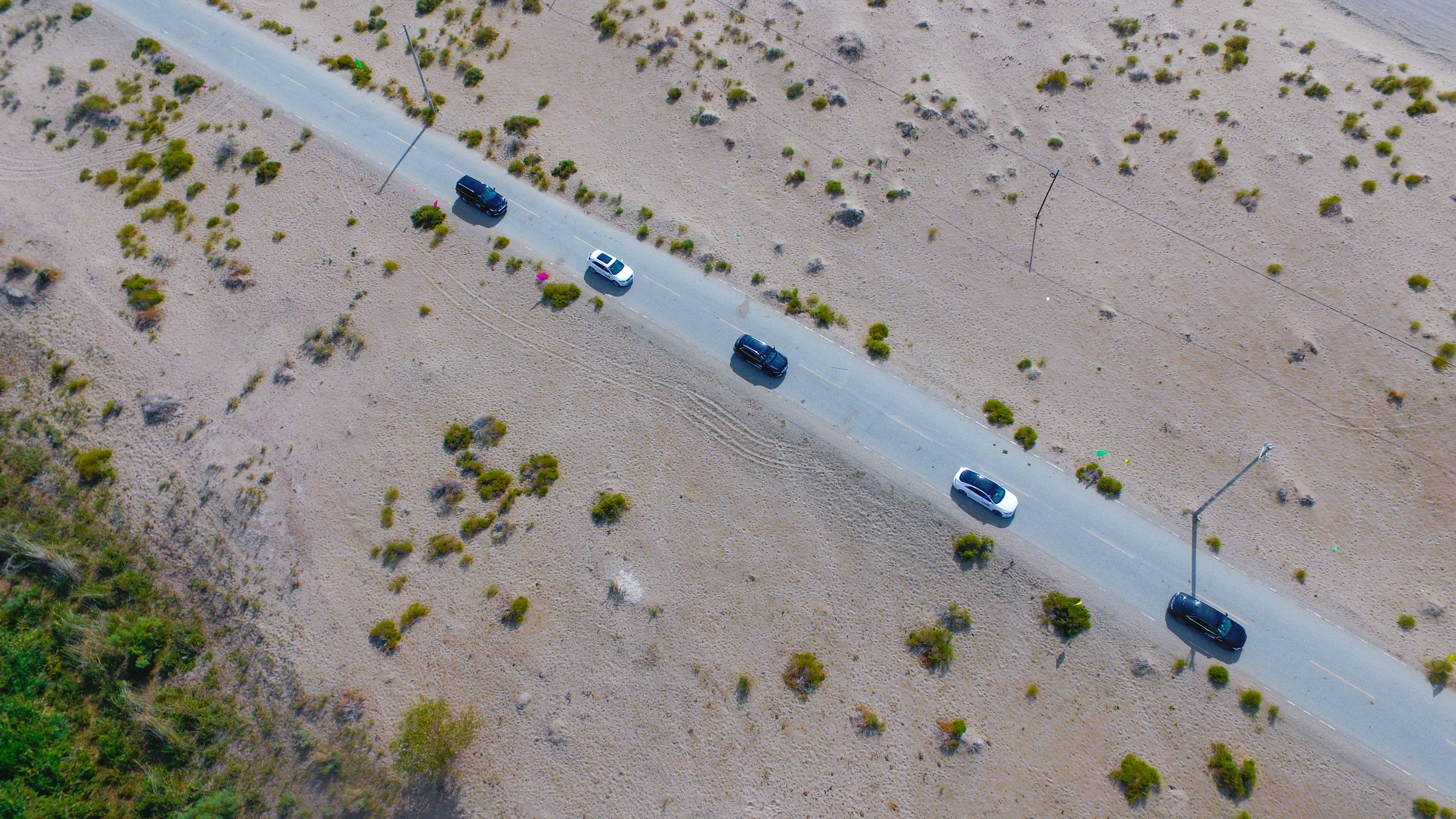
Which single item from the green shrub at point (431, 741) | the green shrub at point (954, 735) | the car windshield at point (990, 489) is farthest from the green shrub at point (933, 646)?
the green shrub at point (431, 741)

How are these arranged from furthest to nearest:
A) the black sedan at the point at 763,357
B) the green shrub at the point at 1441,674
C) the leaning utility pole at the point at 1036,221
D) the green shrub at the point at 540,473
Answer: the leaning utility pole at the point at 1036,221 < the black sedan at the point at 763,357 < the green shrub at the point at 540,473 < the green shrub at the point at 1441,674

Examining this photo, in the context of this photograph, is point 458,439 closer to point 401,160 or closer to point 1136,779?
point 401,160

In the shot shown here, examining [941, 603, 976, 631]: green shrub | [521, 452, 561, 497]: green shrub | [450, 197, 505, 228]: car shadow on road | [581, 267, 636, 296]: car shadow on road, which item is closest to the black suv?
[450, 197, 505, 228]: car shadow on road

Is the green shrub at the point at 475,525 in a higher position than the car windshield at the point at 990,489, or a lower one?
lower

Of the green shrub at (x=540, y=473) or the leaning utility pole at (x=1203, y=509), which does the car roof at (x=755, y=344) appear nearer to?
the green shrub at (x=540, y=473)

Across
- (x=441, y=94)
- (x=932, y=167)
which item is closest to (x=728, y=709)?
(x=932, y=167)

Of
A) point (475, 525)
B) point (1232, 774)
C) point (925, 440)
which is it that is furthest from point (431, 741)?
point (1232, 774)
